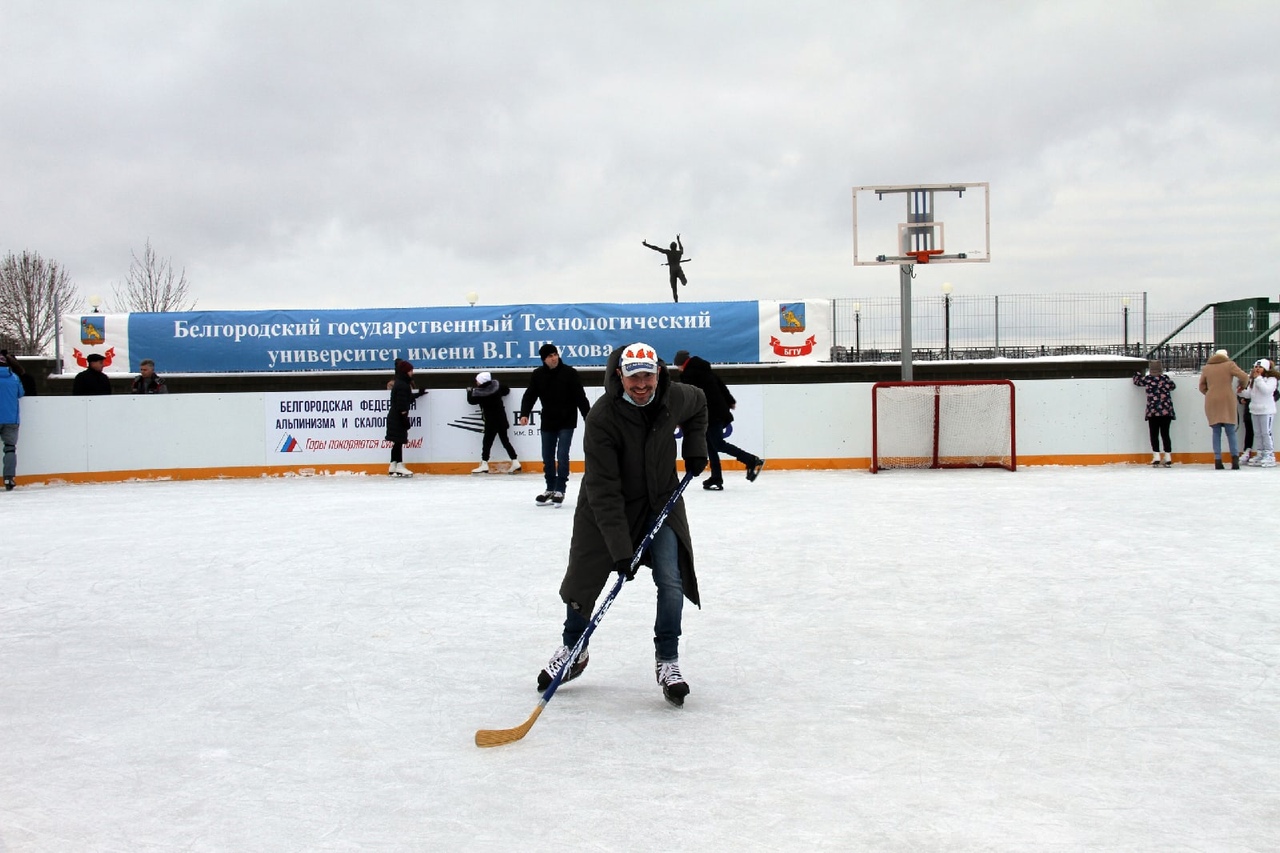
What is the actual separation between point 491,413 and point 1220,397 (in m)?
9.76

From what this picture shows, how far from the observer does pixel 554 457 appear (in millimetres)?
11219

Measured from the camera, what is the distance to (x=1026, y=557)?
7.29 meters

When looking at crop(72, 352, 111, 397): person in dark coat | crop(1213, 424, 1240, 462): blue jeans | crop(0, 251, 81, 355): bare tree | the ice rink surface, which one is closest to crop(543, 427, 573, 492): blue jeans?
the ice rink surface

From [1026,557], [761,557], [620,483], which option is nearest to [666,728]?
[620,483]

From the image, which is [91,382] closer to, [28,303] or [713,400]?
[713,400]

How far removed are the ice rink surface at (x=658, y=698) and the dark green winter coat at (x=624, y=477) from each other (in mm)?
527

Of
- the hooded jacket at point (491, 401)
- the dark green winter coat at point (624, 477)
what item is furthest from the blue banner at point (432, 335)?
the dark green winter coat at point (624, 477)

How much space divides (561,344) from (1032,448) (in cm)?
845

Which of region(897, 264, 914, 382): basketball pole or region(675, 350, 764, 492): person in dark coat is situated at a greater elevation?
region(897, 264, 914, 382): basketball pole

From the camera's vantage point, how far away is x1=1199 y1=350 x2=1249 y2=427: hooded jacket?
550 inches

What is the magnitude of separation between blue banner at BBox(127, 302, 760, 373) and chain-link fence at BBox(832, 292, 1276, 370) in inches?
77.0

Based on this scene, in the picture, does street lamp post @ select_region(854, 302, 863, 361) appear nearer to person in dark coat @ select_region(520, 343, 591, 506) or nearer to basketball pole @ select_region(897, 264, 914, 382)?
basketball pole @ select_region(897, 264, 914, 382)

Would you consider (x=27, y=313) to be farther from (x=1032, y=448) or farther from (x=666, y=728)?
(x=666, y=728)

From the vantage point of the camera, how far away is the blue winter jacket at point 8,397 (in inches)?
538
